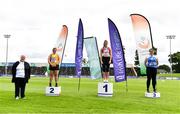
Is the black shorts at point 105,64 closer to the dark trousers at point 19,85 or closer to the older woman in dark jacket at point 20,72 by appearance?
the older woman in dark jacket at point 20,72

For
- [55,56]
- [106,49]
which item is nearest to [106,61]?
[106,49]

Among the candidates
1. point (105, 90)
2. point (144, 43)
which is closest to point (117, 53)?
point (144, 43)

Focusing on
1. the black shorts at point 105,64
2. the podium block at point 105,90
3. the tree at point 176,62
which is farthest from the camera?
the tree at point 176,62

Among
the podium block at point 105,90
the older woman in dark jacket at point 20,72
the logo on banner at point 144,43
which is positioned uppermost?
the logo on banner at point 144,43

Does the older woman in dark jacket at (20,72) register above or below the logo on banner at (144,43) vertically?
below

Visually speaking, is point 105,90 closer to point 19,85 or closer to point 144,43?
point 144,43

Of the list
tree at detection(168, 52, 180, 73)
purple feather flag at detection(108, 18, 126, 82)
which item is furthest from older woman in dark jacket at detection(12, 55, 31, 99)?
tree at detection(168, 52, 180, 73)

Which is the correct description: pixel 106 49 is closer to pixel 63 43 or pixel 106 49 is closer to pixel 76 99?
pixel 76 99

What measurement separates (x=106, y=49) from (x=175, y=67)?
11414 centimetres

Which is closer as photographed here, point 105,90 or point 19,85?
point 19,85

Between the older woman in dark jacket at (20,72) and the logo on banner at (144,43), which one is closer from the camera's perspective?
the older woman in dark jacket at (20,72)

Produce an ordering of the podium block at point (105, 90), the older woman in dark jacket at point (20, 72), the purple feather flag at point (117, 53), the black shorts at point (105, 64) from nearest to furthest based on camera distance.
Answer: the older woman in dark jacket at point (20, 72) → the podium block at point (105, 90) → the black shorts at point (105, 64) → the purple feather flag at point (117, 53)

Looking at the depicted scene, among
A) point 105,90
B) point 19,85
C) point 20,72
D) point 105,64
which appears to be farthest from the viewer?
point 105,64

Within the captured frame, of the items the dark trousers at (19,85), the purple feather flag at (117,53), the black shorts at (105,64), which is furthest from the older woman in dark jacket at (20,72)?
the purple feather flag at (117,53)
